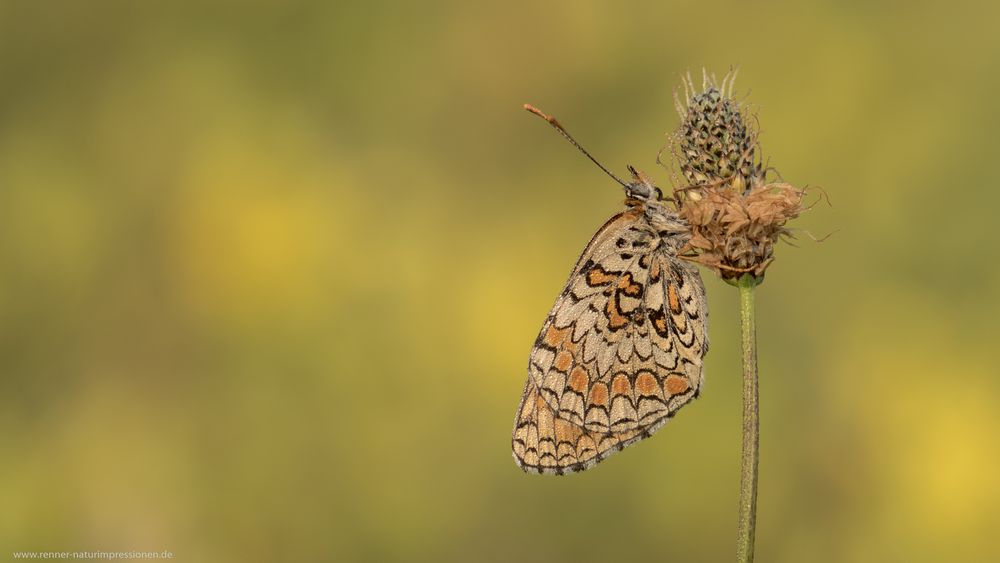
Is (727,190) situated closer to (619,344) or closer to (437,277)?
(619,344)

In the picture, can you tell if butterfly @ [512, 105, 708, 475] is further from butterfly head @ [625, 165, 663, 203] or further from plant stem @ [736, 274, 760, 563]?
plant stem @ [736, 274, 760, 563]

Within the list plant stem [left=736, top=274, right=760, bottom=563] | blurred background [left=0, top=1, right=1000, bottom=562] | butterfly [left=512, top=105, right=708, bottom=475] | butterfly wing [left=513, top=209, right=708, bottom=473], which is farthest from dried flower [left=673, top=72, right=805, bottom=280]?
blurred background [left=0, top=1, right=1000, bottom=562]

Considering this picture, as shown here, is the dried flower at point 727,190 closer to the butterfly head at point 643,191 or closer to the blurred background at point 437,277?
the butterfly head at point 643,191

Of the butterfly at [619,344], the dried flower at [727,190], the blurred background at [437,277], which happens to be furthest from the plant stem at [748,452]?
the blurred background at [437,277]

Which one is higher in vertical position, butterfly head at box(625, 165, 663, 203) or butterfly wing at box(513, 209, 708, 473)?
butterfly head at box(625, 165, 663, 203)

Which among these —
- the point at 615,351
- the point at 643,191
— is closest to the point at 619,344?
the point at 615,351

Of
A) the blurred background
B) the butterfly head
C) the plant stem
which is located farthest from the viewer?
the blurred background
